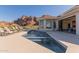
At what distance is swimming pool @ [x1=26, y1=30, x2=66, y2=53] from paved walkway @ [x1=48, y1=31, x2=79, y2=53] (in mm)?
204

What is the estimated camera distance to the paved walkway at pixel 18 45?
312 inches

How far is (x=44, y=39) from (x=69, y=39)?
97 centimetres

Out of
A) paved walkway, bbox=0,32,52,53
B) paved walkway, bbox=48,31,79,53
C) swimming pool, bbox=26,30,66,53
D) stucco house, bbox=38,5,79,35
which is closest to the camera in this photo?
paved walkway, bbox=48,31,79,53

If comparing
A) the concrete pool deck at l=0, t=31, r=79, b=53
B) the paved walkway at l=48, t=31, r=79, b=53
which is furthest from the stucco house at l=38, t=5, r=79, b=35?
the concrete pool deck at l=0, t=31, r=79, b=53

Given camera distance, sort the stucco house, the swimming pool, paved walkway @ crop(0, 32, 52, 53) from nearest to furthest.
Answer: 1. paved walkway @ crop(0, 32, 52, 53)
2. the swimming pool
3. the stucco house

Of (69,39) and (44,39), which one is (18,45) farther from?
(69,39)

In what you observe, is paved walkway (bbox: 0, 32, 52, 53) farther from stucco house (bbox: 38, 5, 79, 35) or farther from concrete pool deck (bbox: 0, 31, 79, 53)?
stucco house (bbox: 38, 5, 79, 35)

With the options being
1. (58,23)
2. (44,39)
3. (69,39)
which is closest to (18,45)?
(44,39)

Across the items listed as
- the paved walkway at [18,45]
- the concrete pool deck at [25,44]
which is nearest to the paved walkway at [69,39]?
the concrete pool deck at [25,44]

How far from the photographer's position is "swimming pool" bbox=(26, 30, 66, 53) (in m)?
8.08

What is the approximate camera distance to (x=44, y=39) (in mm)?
8297
